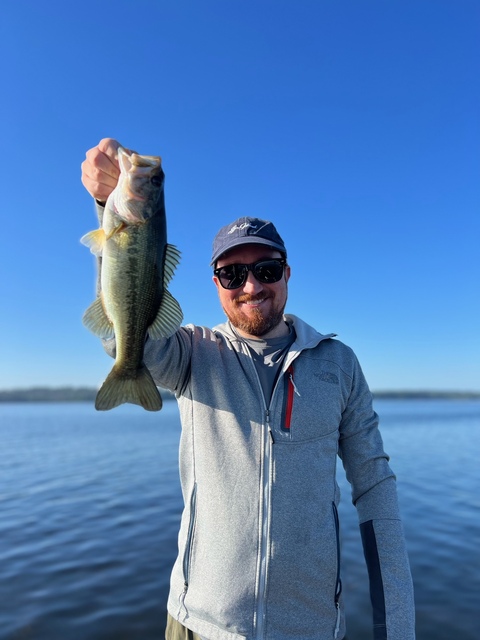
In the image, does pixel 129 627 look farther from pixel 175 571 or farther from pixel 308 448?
pixel 308 448

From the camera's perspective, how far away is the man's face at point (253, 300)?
3229mm

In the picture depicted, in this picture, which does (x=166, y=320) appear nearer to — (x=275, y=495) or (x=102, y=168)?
(x=102, y=168)

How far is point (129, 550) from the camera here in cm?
845

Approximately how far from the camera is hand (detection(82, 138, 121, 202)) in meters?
2.64

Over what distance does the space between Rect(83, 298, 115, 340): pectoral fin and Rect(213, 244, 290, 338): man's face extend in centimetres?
92

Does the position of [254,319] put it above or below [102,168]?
below

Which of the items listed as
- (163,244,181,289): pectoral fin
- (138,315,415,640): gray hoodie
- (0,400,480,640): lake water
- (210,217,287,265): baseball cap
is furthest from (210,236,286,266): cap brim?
(0,400,480,640): lake water

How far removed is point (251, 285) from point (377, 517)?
183 centimetres

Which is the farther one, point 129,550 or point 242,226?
point 129,550

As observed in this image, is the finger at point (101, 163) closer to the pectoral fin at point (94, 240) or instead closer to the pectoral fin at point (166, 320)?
the pectoral fin at point (94, 240)

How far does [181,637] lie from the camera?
2.76 metres

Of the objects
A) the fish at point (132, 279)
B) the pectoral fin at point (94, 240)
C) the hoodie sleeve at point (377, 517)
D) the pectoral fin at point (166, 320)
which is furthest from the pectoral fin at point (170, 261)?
the hoodie sleeve at point (377, 517)

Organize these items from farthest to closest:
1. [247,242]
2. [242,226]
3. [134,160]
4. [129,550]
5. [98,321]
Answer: [129,550] < [242,226] < [247,242] < [98,321] < [134,160]

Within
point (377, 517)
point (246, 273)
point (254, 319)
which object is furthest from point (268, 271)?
point (377, 517)
